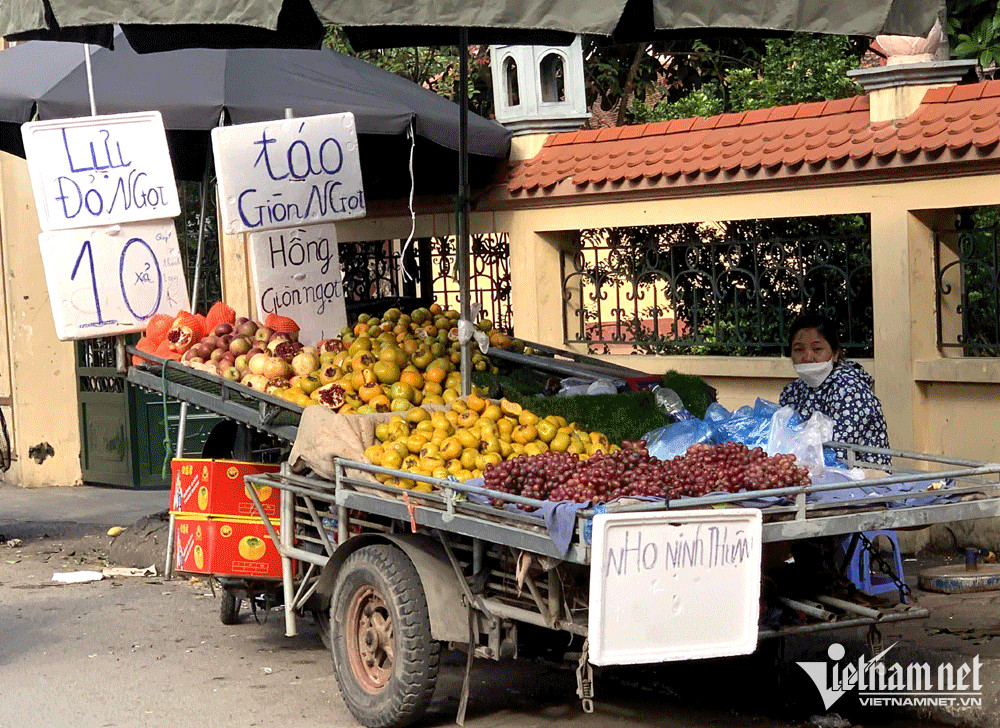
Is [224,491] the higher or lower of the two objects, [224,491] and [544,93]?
the lower

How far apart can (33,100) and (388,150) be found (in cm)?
269

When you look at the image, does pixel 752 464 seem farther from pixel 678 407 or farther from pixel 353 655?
pixel 353 655

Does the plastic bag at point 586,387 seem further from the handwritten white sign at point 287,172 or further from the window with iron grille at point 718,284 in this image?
the window with iron grille at point 718,284

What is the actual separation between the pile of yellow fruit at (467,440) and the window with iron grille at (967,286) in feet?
10.2

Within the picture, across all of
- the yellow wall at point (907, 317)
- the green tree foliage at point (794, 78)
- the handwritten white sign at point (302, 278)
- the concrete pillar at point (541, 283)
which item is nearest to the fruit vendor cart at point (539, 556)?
the handwritten white sign at point (302, 278)

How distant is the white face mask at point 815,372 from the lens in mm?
6066

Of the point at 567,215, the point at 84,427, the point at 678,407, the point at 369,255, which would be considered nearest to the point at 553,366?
the point at 678,407

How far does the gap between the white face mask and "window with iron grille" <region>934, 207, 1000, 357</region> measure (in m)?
2.05

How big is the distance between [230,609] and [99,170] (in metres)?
2.33

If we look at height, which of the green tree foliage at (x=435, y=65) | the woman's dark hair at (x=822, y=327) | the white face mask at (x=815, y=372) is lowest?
the white face mask at (x=815, y=372)

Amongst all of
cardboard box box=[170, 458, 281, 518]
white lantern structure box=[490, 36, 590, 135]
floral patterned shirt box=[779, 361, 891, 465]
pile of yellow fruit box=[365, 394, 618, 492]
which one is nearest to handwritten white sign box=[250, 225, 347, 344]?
cardboard box box=[170, 458, 281, 518]

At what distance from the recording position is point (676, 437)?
18.7ft

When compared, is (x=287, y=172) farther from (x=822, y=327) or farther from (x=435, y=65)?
(x=435, y=65)

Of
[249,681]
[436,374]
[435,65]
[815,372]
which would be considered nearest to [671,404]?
[815,372]
